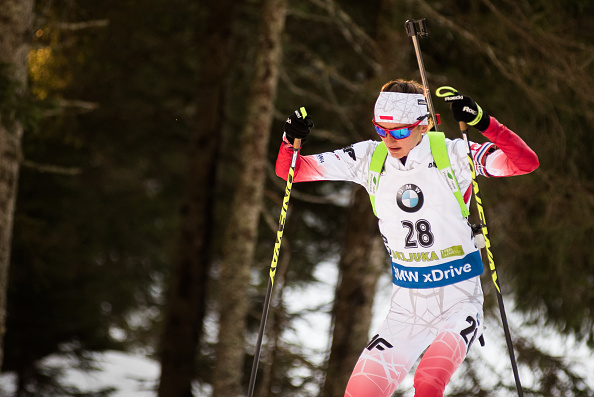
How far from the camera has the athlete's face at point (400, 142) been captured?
13.0 feet

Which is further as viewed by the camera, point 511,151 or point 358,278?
point 358,278

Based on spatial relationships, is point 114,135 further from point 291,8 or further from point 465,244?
point 465,244

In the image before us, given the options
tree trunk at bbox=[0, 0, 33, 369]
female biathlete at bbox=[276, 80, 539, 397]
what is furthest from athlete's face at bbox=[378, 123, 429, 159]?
tree trunk at bbox=[0, 0, 33, 369]

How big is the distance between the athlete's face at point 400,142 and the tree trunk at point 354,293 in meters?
4.30

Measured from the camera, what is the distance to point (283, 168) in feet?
14.4

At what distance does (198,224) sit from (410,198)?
686cm

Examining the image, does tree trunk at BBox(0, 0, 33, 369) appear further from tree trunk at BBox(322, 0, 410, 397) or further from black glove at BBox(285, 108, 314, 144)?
tree trunk at BBox(322, 0, 410, 397)

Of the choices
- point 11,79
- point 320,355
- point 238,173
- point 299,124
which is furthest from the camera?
point 320,355

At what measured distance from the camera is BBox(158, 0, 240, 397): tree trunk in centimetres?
1027

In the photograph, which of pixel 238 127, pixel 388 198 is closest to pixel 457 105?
pixel 388 198

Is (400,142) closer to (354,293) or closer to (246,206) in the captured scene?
(246,206)

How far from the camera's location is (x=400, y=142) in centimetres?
400

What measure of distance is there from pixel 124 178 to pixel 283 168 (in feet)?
34.8

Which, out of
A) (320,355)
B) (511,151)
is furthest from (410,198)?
(320,355)
